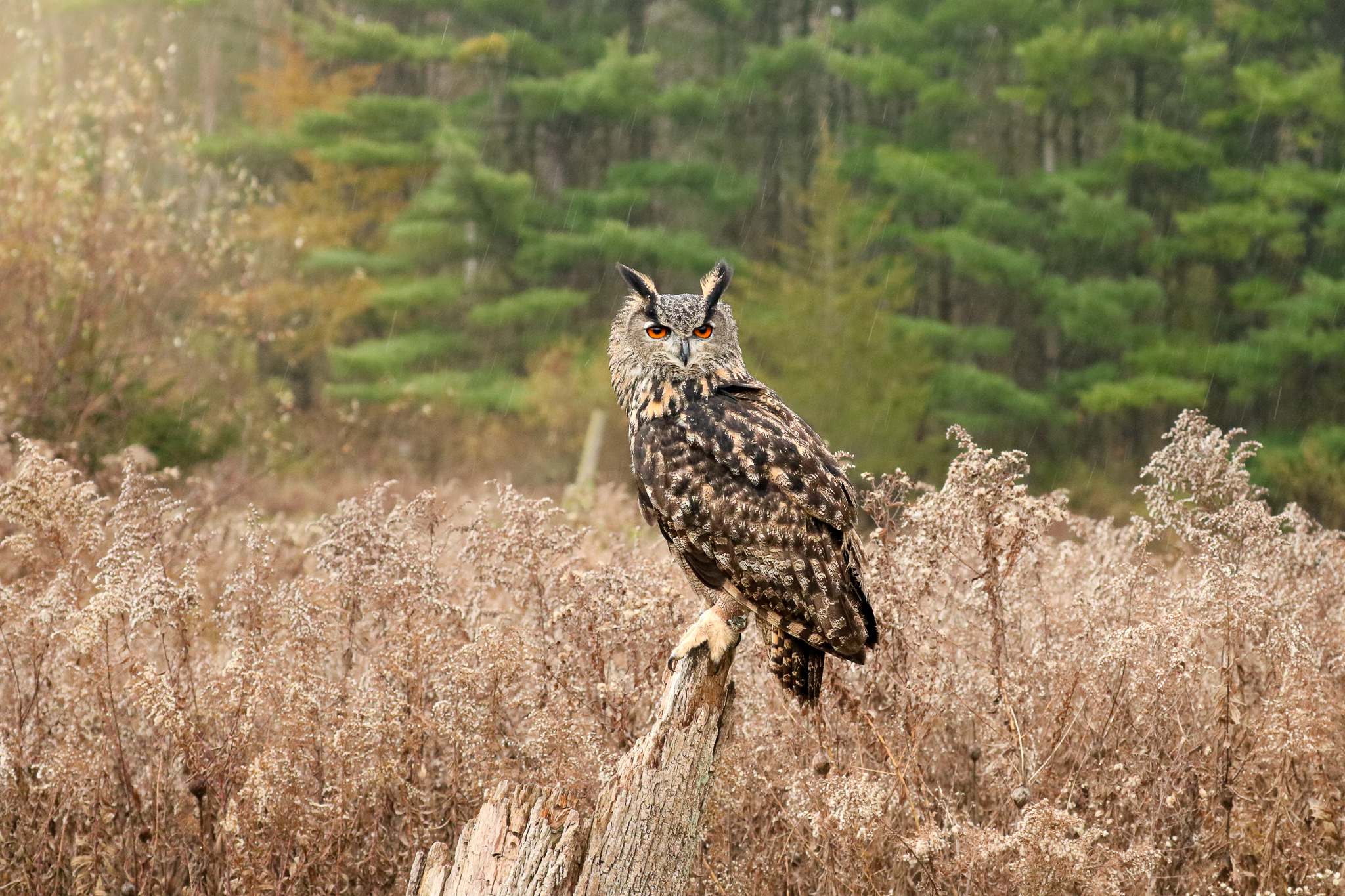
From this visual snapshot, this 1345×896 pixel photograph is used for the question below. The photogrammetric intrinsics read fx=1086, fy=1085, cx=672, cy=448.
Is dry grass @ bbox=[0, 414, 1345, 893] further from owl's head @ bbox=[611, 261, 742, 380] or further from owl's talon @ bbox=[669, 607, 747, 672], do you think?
owl's head @ bbox=[611, 261, 742, 380]

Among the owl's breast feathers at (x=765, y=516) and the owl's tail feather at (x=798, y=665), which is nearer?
the owl's breast feathers at (x=765, y=516)

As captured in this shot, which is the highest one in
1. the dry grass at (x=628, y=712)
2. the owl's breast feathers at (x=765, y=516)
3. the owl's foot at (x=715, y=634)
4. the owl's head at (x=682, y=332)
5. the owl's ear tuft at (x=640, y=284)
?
the owl's ear tuft at (x=640, y=284)

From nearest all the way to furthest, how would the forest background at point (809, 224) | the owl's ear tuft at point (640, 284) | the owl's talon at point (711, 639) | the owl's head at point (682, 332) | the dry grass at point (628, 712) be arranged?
the owl's talon at point (711, 639) → the dry grass at point (628, 712) → the owl's head at point (682, 332) → the owl's ear tuft at point (640, 284) → the forest background at point (809, 224)

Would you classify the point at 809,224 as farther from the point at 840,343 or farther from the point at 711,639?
the point at 711,639

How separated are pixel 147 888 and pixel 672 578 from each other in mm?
2299

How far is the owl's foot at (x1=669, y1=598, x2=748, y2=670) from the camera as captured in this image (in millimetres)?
3105

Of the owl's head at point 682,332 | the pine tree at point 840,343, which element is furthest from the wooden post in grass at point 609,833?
the pine tree at point 840,343

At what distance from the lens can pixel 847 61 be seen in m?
19.3

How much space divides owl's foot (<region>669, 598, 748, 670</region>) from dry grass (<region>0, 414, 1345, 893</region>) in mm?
384

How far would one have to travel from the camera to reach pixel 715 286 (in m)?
3.73

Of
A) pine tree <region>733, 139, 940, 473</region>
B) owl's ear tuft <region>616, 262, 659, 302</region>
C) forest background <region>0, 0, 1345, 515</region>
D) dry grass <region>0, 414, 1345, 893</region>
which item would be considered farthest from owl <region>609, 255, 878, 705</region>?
pine tree <region>733, 139, 940, 473</region>

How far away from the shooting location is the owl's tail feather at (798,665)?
3.55 metres

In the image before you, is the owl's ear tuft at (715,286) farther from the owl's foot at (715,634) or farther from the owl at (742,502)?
the owl's foot at (715,634)

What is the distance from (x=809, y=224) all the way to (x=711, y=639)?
70.1 ft
